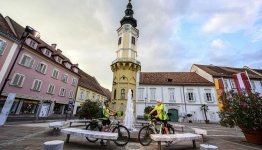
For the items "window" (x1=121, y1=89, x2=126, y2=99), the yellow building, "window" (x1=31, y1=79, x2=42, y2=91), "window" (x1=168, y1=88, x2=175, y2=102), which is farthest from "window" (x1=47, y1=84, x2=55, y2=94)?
"window" (x1=168, y1=88, x2=175, y2=102)

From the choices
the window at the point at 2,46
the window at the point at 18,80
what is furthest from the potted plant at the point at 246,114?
the window at the point at 18,80

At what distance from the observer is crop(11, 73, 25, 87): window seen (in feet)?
Answer: 62.8

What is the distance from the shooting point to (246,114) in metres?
7.04

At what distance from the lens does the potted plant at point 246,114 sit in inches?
269

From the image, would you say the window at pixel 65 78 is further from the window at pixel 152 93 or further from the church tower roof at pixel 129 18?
the window at pixel 152 93

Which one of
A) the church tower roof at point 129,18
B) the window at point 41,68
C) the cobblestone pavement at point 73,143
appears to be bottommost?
the cobblestone pavement at point 73,143

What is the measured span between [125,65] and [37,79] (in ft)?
53.3

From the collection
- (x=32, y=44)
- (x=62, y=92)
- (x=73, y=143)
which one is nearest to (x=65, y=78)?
(x=62, y=92)

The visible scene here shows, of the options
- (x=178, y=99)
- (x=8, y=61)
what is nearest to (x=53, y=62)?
(x=8, y=61)

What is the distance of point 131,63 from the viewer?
27734 millimetres

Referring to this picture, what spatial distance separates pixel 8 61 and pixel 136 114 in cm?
2270

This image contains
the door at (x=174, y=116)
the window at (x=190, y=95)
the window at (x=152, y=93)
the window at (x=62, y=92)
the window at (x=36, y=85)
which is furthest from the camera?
the window at (x=152, y=93)

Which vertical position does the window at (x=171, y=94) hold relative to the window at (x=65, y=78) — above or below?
below

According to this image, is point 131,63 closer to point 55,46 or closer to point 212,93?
point 212,93
